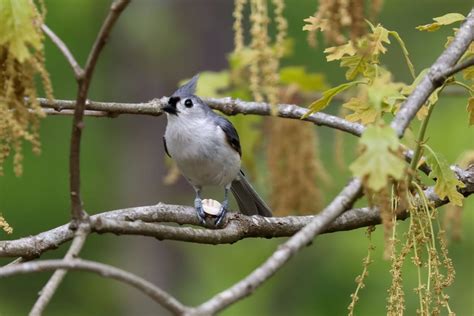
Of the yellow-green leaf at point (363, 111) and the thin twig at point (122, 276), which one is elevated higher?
the yellow-green leaf at point (363, 111)

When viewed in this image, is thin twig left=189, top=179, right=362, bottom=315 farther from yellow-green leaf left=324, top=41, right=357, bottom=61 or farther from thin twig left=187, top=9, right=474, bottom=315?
yellow-green leaf left=324, top=41, right=357, bottom=61

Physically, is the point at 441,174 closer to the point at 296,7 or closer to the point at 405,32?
the point at 296,7

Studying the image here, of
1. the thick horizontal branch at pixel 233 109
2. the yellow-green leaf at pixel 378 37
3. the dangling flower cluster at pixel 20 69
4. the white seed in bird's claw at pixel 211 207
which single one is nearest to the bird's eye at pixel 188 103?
the thick horizontal branch at pixel 233 109

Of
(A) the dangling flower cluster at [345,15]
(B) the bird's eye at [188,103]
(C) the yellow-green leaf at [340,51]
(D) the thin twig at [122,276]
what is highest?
(B) the bird's eye at [188,103]

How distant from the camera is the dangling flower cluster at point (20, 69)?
2104 millimetres

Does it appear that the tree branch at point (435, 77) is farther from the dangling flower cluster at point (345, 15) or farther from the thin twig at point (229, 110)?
the thin twig at point (229, 110)

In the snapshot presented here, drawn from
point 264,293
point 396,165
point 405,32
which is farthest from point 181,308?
point 405,32

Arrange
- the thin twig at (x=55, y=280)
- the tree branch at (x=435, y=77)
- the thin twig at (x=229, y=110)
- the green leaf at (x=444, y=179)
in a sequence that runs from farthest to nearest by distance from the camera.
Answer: the thin twig at (x=229, y=110)
the green leaf at (x=444, y=179)
the tree branch at (x=435, y=77)
the thin twig at (x=55, y=280)

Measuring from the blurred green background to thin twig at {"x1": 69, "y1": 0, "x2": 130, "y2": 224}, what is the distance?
21.3ft

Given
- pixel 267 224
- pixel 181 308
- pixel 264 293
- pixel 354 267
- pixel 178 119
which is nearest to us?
pixel 181 308

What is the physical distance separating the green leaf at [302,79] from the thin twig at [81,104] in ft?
9.06

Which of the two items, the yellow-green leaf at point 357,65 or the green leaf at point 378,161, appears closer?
the green leaf at point 378,161

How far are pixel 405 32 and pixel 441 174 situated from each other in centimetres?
1085

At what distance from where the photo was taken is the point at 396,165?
2.08 m
